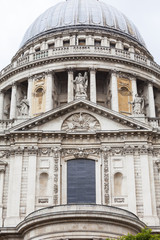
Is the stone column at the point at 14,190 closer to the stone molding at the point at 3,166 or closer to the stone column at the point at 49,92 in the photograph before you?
the stone molding at the point at 3,166

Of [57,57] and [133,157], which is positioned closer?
[133,157]

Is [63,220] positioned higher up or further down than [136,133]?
further down

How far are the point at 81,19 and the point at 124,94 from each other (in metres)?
11.7

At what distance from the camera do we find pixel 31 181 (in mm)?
31734

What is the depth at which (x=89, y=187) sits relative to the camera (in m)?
32.2

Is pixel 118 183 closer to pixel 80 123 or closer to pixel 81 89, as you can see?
pixel 80 123

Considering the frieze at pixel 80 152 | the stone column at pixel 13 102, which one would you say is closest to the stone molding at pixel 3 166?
the frieze at pixel 80 152

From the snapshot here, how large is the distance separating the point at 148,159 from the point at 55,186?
6.84 m

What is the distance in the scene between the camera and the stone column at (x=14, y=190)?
30.2 metres

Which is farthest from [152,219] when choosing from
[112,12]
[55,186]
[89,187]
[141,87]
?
[112,12]

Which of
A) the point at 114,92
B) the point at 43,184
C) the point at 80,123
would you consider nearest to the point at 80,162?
the point at 80,123

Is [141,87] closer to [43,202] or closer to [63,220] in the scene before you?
[43,202]

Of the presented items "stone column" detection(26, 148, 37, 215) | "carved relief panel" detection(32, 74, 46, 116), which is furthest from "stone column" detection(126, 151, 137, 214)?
"carved relief panel" detection(32, 74, 46, 116)

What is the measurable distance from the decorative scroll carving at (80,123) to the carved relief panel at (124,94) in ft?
35.4
